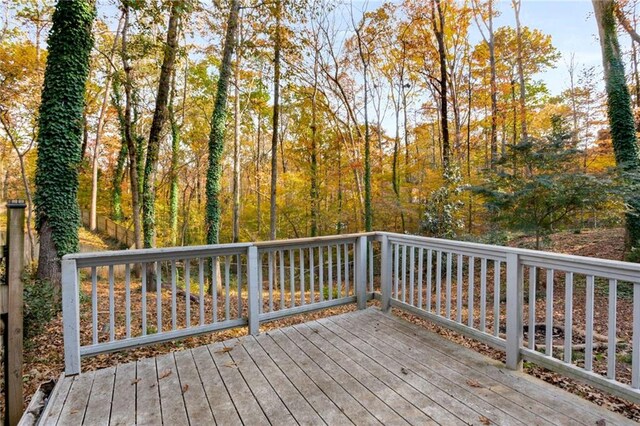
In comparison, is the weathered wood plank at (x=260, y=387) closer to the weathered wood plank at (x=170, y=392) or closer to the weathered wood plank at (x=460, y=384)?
the weathered wood plank at (x=170, y=392)

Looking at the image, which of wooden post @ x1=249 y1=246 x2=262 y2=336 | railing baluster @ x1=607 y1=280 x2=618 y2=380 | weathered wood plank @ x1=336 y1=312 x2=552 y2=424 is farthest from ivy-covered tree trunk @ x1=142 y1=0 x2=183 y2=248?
railing baluster @ x1=607 y1=280 x2=618 y2=380

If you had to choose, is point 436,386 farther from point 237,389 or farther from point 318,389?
point 237,389

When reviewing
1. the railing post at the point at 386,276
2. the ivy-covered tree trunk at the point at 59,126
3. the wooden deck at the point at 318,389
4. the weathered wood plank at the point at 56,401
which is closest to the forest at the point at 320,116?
the ivy-covered tree trunk at the point at 59,126

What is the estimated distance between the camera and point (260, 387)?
7.23 ft

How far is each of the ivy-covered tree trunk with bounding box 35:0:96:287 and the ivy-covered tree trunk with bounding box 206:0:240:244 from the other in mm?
3089

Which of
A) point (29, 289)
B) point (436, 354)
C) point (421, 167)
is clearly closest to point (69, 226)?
point (29, 289)

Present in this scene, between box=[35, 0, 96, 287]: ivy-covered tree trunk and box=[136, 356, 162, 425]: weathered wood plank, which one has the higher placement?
box=[35, 0, 96, 287]: ivy-covered tree trunk

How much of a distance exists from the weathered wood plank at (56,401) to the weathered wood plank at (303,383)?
138 cm

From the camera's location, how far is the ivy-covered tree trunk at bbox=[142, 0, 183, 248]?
633 centimetres

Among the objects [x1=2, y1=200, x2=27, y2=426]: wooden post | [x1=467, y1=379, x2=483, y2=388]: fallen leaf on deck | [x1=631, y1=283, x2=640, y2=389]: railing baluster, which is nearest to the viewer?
[x1=631, y1=283, x2=640, y2=389]: railing baluster

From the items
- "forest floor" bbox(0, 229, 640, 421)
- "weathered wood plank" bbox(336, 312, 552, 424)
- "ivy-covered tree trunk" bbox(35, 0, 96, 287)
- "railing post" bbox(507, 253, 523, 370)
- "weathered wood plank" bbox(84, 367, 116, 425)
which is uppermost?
"ivy-covered tree trunk" bbox(35, 0, 96, 287)

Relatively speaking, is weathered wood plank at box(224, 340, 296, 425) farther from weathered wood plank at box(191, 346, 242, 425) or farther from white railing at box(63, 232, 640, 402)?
white railing at box(63, 232, 640, 402)

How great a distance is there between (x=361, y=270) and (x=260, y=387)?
1.90 metres

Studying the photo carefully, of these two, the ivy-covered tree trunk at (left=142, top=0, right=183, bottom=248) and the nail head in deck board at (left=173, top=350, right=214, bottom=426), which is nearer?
the nail head in deck board at (left=173, top=350, right=214, bottom=426)
